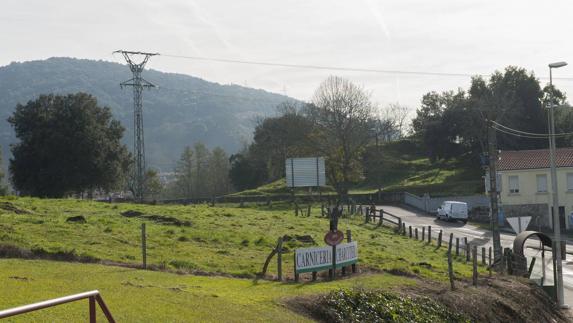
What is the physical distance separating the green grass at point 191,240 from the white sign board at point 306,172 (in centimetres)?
2381

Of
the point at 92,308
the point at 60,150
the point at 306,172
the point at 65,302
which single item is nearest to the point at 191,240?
the point at 92,308

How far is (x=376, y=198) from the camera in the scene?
81500 mm

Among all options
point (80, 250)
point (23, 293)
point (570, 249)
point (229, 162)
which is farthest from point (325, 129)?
point (23, 293)

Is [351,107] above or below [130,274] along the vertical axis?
above

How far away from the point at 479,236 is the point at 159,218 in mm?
29834

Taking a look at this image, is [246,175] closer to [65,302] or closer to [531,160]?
[531,160]

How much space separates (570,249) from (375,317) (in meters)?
37.3

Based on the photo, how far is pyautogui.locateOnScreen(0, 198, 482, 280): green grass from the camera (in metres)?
23.3

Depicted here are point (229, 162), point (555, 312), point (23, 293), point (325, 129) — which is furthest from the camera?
point (229, 162)

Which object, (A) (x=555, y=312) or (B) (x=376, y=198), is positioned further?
(B) (x=376, y=198)

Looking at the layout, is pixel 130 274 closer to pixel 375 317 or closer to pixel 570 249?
pixel 375 317

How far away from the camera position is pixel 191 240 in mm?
29750

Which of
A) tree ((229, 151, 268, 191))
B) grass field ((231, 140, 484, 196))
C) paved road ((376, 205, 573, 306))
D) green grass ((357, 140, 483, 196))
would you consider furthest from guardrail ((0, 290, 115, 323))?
tree ((229, 151, 268, 191))

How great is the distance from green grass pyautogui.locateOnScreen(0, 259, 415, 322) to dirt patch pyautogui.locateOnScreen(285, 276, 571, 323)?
33.2 inches
